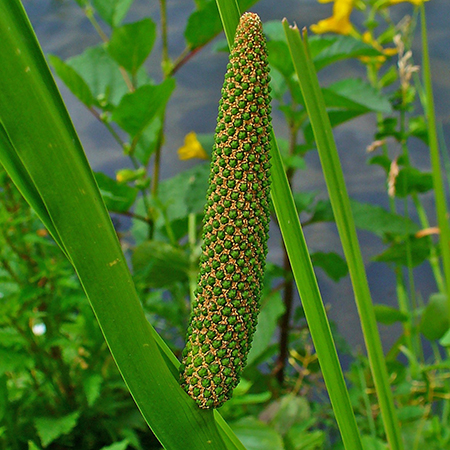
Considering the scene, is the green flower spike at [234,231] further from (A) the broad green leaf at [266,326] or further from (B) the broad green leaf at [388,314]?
(B) the broad green leaf at [388,314]

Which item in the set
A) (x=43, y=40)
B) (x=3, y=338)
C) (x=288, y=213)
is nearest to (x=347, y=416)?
(x=288, y=213)

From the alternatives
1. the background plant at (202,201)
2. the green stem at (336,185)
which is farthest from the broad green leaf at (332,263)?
the green stem at (336,185)

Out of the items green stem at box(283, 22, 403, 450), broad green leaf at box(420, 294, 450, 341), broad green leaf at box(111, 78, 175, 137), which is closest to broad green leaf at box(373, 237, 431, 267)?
broad green leaf at box(420, 294, 450, 341)

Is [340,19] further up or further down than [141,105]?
further up

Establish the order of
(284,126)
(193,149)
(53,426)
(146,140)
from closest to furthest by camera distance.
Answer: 1. (53,426)
2. (146,140)
3. (193,149)
4. (284,126)

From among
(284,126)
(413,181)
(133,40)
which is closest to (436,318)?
(413,181)

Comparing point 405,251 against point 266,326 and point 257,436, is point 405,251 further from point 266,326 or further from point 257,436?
point 257,436

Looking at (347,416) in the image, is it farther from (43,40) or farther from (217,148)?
(43,40)
